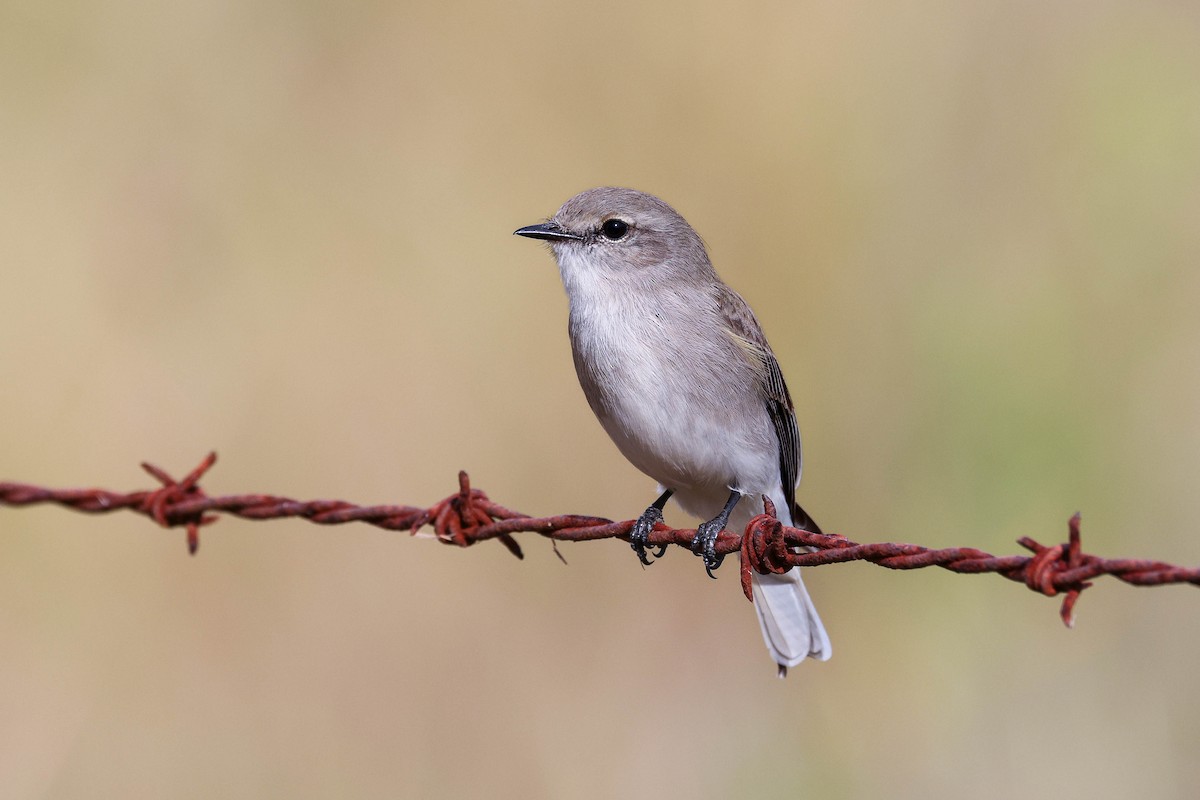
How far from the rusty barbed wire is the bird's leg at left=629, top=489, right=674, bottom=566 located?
0.58m

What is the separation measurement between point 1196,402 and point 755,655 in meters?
2.91

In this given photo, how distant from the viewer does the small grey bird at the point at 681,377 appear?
16.6 feet

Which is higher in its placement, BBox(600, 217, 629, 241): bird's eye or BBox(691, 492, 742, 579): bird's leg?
BBox(600, 217, 629, 241): bird's eye

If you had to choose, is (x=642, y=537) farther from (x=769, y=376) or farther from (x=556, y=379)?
(x=556, y=379)

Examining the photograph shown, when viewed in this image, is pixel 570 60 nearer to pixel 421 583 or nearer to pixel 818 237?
pixel 818 237

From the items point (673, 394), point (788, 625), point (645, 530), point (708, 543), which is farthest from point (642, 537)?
point (788, 625)

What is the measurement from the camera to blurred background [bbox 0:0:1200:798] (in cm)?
645

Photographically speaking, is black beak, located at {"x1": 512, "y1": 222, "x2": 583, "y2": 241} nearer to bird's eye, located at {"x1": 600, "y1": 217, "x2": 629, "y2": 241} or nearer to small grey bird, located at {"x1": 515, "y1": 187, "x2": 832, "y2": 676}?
small grey bird, located at {"x1": 515, "y1": 187, "x2": 832, "y2": 676}

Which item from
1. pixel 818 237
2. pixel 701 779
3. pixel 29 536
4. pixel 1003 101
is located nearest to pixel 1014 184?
pixel 1003 101

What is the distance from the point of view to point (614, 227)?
5770mm

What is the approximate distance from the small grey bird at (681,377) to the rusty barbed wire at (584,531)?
997mm

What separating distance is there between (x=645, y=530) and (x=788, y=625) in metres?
A: 0.97

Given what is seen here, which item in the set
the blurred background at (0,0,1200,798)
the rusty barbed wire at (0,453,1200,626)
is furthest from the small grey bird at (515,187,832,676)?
the blurred background at (0,0,1200,798)

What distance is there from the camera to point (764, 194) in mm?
8328
